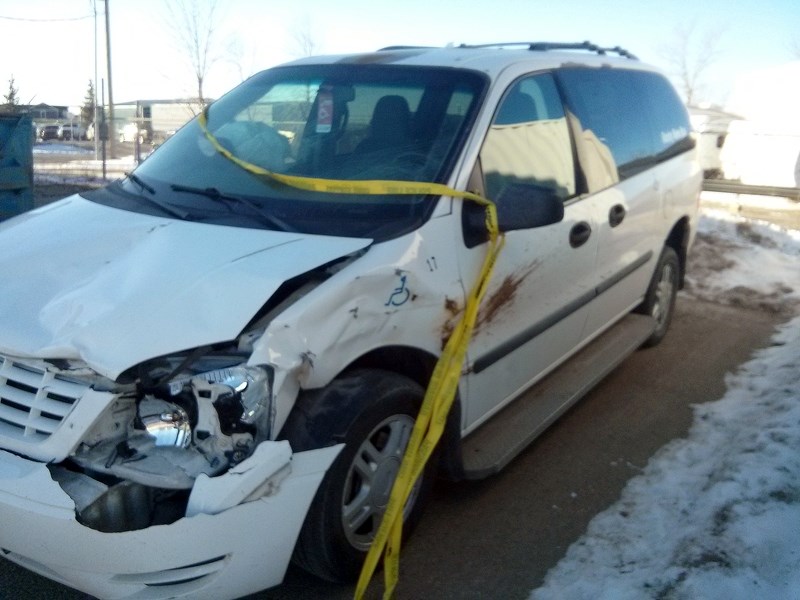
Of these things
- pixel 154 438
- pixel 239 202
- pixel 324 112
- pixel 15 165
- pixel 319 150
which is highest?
pixel 324 112

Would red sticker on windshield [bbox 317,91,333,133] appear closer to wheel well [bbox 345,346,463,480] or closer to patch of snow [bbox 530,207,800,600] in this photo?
wheel well [bbox 345,346,463,480]

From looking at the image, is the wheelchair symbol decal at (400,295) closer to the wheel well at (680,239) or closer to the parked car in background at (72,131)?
the wheel well at (680,239)

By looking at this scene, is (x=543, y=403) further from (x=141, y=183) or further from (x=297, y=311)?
(x=141, y=183)

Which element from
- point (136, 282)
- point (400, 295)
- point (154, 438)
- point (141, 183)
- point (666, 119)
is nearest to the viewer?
point (154, 438)

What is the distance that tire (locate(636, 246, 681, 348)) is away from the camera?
556cm

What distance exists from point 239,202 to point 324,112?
2.56ft

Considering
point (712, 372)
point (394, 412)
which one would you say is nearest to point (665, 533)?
point (394, 412)

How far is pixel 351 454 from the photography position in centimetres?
273

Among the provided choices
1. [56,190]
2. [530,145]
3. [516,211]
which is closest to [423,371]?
[516,211]

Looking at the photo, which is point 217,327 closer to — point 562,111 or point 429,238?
→ point 429,238

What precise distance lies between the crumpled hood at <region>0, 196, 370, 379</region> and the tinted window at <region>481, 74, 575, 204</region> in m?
0.91

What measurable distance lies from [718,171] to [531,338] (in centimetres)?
1824

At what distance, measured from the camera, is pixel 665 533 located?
10.9 feet

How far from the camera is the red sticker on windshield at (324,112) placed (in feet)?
12.2
